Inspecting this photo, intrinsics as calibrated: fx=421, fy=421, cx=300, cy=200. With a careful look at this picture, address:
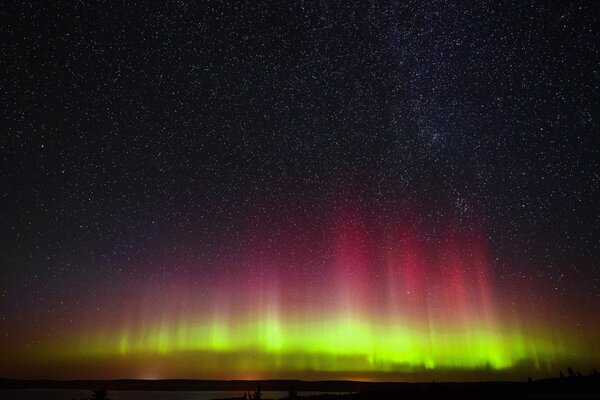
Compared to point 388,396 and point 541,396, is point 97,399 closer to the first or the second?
point 388,396

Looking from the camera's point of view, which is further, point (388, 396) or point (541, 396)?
point (388, 396)

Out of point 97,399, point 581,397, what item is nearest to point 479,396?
point 581,397

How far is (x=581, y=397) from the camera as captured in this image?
2309 cm

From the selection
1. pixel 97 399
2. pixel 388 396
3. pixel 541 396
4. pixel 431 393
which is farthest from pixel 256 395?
pixel 541 396

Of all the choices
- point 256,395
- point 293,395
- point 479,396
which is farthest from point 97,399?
point 479,396

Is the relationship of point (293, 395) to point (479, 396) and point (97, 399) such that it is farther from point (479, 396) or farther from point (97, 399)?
point (479, 396)

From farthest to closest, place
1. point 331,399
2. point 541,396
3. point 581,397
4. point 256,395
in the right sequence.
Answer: point 331,399 → point 256,395 → point 541,396 → point 581,397

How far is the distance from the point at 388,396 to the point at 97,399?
2116cm

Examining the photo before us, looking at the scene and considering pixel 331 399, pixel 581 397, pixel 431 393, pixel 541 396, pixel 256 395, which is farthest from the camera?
pixel 331 399

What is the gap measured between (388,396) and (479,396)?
288 inches

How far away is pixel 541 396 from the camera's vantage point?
2534 cm

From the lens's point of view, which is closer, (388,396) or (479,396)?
(479,396)

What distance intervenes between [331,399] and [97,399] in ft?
68.9

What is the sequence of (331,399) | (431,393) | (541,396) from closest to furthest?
(541,396) → (431,393) → (331,399)
